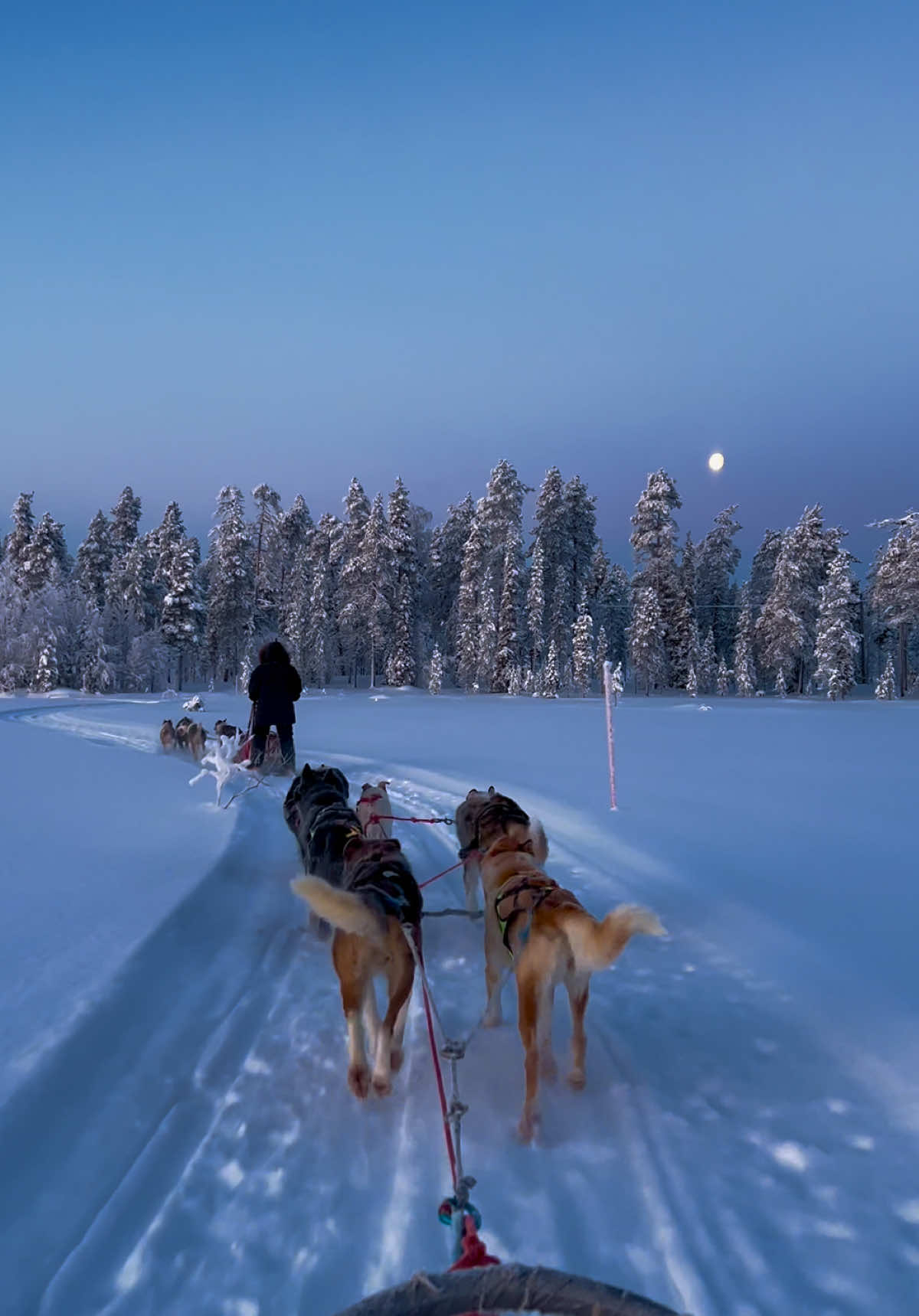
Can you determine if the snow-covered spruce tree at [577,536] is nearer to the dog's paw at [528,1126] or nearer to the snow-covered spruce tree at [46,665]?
the snow-covered spruce tree at [46,665]

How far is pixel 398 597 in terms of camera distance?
4653cm

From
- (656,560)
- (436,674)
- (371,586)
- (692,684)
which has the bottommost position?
(692,684)

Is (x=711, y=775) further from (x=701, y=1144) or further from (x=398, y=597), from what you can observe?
(x=398, y=597)

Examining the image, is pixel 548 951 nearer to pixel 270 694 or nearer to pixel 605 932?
pixel 605 932

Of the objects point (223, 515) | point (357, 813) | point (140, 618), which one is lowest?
point (357, 813)

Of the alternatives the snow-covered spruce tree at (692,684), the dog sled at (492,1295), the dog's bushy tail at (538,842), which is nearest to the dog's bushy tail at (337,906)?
the dog sled at (492,1295)

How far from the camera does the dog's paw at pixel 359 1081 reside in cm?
291

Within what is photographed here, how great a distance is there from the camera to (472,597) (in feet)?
140

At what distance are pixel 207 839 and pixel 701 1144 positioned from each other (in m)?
5.16

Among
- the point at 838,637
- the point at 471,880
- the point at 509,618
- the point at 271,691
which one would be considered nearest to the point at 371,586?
the point at 509,618

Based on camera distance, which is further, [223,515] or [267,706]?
[223,515]

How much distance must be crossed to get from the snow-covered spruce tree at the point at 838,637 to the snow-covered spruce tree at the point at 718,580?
451 inches

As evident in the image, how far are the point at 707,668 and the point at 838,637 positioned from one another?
9124mm

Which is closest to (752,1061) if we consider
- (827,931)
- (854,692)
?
(827,931)
